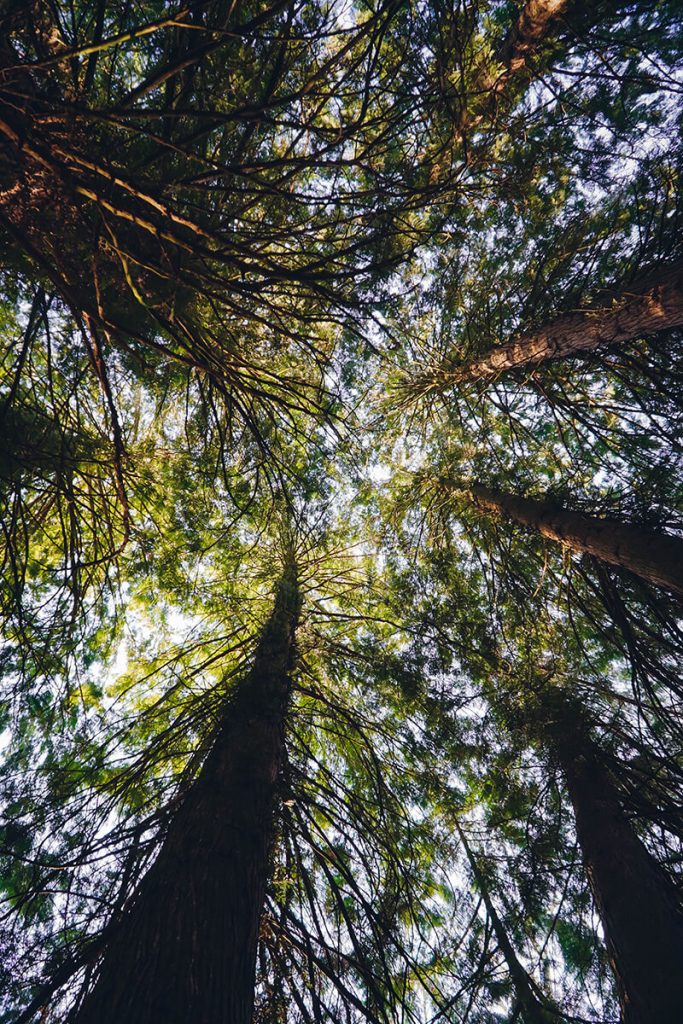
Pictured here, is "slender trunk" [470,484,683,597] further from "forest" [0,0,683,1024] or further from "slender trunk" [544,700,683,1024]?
"slender trunk" [544,700,683,1024]

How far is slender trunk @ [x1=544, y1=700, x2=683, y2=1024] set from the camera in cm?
247

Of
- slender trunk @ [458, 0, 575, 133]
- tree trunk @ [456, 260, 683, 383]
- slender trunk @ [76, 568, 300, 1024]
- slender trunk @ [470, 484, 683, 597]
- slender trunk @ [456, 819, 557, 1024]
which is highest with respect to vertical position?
slender trunk @ [458, 0, 575, 133]

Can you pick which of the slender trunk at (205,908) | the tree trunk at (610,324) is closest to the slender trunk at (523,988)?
the slender trunk at (205,908)

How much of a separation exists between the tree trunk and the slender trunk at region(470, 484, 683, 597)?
1.39 meters

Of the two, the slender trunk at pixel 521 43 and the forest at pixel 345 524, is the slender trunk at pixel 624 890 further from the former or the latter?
the slender trunk at pixel 521 43

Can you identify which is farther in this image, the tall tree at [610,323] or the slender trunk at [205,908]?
the tall tree at [610,323]

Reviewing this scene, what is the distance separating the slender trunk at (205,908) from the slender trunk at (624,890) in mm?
2314

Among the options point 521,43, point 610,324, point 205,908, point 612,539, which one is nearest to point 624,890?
point 612,539

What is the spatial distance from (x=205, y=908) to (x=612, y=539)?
329 centimetres

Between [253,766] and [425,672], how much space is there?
2449 mm

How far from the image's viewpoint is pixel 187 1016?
1.49 meters

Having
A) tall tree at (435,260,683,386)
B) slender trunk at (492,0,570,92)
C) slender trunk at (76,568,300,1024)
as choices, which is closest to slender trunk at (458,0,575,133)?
slender trunk at (492,0,570,92)

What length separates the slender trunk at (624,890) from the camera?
247cm

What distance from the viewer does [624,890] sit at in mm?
2928
